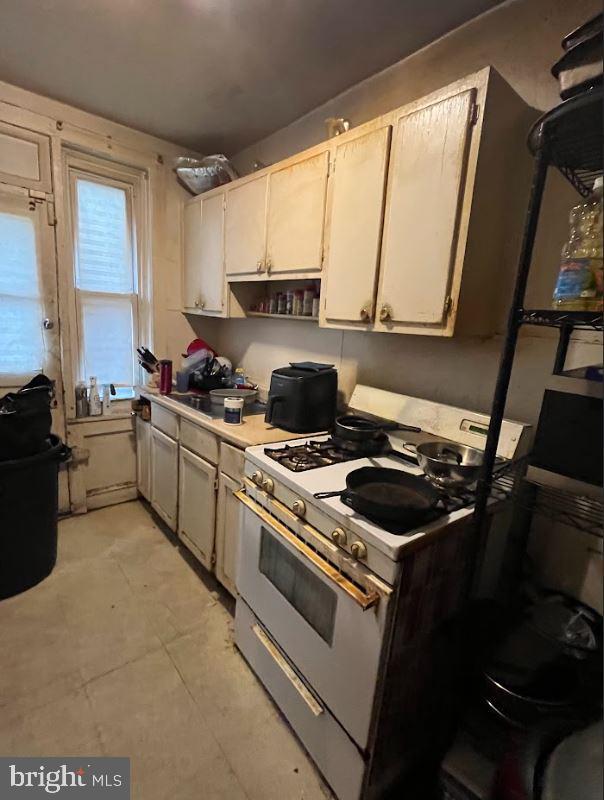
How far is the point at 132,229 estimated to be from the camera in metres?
2.63

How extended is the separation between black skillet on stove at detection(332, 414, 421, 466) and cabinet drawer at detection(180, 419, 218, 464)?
642mm

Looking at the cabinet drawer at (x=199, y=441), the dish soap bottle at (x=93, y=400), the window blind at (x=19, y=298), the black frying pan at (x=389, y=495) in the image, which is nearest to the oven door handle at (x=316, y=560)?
→ the black frying pan at (x=389, y=495)

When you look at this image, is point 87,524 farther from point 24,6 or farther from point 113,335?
point 24,6

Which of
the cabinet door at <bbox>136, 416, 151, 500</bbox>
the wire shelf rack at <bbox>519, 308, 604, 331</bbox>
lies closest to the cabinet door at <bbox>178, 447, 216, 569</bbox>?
the cabinet door at <bbox>136, 416, 151, 500</bbox>

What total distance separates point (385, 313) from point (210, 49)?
139 centimetres

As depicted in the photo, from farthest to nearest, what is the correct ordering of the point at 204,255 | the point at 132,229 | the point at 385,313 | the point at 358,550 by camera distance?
the point at 132,229
the point at 204,255
the point at 385,313
the point at 358,550

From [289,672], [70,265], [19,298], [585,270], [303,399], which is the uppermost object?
[70,265]

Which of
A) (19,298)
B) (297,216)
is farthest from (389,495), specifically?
(19,298)

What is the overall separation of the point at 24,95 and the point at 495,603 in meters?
3.29

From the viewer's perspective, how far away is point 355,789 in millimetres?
1080

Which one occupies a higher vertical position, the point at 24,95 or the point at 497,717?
the point at 24,95

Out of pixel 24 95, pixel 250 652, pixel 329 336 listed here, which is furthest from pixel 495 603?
pixel 24 95

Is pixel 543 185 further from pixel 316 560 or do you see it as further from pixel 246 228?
pixel 246 228

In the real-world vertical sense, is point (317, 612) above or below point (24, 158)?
below
